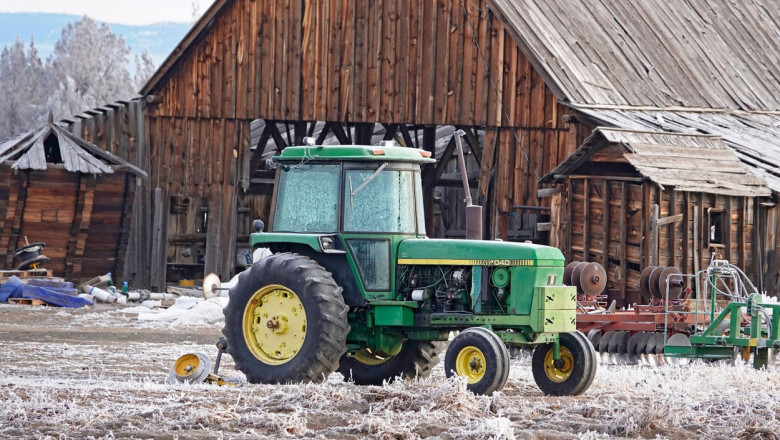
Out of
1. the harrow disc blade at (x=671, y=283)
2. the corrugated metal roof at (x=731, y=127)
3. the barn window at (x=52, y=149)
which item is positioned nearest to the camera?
the harrow disc blade at (x=671, y=283)

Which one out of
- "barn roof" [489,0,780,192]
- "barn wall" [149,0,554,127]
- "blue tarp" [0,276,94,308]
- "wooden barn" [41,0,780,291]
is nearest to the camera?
"blue tarp" [0,276,94,308]

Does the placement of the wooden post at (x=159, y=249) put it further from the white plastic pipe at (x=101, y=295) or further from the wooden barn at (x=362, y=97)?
the white plastic pipe at (x=101, y=295)

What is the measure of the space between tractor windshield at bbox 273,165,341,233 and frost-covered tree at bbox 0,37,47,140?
2474 inches

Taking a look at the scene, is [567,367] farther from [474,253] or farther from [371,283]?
[371,283]

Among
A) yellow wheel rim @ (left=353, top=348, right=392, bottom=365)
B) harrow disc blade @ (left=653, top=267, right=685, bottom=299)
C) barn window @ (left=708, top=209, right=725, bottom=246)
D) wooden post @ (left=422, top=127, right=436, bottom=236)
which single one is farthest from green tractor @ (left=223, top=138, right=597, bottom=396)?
wooden post @ (left=422, top=127, right=436, bottom=236)

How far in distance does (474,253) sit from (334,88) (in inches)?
679

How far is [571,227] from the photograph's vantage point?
84.2 ft

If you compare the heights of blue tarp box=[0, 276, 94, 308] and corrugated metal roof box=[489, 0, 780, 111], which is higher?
corrugated metal roof box=[489, 0, 780, 111]

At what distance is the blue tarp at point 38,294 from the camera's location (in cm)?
2683

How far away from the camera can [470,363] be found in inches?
494

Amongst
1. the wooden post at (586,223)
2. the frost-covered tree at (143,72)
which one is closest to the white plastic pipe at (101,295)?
the wooden post at (586,223)

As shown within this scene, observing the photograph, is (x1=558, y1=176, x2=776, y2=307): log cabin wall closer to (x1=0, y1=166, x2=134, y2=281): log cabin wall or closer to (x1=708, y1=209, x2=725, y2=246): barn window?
(x1=708, y1=209, x2=725, y2=246): barn window

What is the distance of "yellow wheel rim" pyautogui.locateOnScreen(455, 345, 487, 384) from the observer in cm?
1248

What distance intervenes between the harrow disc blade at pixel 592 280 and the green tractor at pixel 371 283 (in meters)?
6.53
